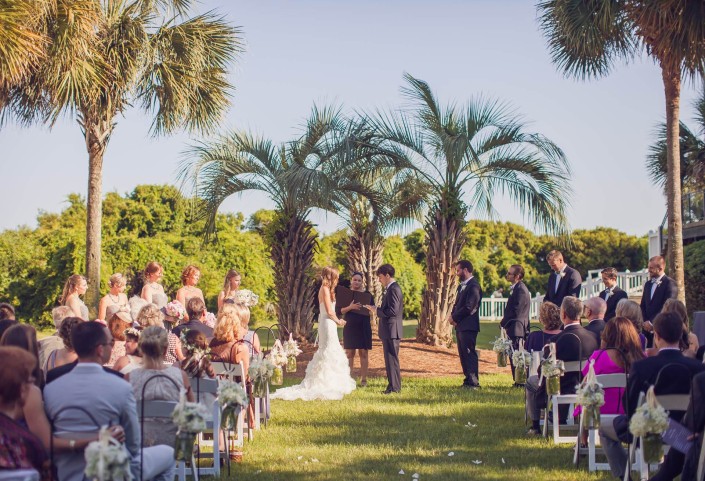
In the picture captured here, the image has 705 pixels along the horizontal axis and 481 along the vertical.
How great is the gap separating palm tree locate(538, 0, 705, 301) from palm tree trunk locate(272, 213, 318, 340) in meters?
6.89

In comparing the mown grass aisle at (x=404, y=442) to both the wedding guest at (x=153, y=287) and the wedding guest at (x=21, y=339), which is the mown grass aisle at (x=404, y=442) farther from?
the wedding guest at (x=21, y=339)

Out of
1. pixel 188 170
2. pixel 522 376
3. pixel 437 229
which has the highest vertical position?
pixel 188 170

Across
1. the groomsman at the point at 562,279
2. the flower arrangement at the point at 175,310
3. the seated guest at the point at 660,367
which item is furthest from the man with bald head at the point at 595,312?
the flower arrangement at the point at 175,310

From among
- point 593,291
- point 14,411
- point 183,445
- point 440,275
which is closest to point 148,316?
point 183,445

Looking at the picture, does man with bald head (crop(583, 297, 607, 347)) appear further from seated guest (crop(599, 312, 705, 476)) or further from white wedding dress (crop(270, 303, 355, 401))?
white wedding dress (crop(270, 303, 355, 401))

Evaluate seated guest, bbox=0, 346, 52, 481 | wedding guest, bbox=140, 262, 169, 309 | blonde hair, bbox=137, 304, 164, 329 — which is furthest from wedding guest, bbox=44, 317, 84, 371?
wedding guest, bbox=140, 262, 169, 309

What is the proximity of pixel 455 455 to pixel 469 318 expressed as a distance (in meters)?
5.10

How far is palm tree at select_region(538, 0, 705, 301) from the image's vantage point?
1517 cm

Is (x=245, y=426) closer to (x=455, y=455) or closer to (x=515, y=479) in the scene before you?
(x=455, y=455)

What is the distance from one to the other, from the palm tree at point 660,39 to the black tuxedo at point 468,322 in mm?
4694

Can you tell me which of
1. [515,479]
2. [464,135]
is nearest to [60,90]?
[464,135]

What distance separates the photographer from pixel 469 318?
44.7ft

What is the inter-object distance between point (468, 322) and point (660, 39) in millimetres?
6574

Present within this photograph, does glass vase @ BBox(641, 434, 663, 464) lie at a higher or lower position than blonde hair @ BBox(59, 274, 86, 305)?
lower
